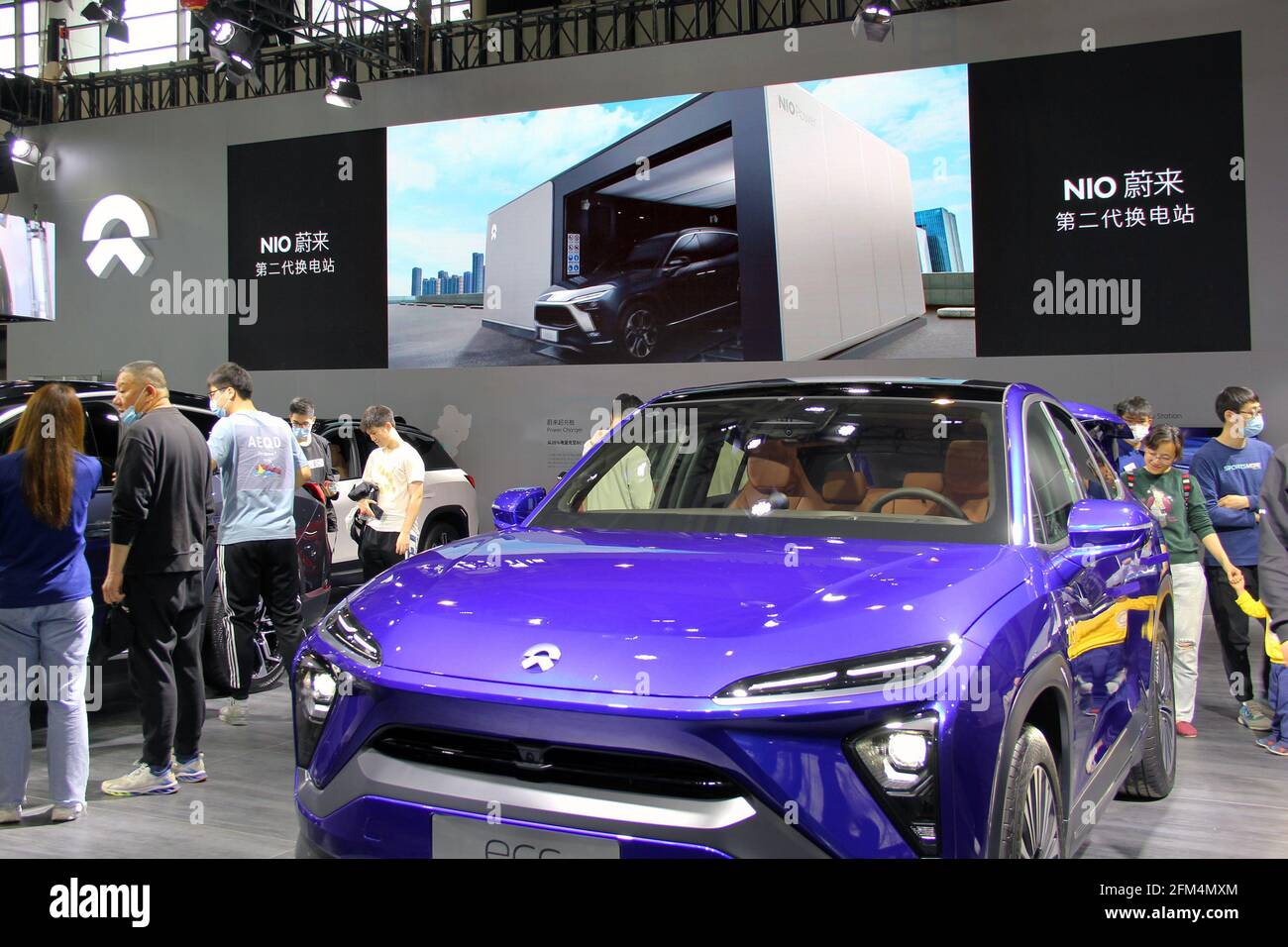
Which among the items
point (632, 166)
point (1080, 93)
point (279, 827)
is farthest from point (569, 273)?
point (279, 827)

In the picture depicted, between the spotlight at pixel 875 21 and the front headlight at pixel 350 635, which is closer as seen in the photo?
the front headlight at pixel 350 635

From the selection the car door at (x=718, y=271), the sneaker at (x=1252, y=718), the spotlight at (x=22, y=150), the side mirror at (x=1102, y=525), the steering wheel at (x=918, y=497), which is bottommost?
the sneaker at (x=1252, y=718)

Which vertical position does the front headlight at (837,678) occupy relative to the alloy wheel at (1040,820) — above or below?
above

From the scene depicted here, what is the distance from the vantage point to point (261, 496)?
5230mm

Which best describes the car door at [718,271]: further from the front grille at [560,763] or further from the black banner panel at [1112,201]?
the front grille at [560,763]

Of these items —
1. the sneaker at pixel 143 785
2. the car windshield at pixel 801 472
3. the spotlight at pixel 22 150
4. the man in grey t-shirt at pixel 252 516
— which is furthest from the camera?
the spotlight at pixel 22 150

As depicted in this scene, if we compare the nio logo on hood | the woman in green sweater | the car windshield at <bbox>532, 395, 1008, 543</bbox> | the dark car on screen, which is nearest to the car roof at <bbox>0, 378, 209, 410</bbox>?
the dark car on screen

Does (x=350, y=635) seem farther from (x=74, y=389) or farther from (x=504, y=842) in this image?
(x=74, y=389)

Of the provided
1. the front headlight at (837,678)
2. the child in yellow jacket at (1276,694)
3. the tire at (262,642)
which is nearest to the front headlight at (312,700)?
the front headlight at (837,678)

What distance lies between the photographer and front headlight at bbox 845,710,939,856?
72.1 inches

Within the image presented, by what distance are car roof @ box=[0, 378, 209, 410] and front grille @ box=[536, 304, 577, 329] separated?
6753 mm

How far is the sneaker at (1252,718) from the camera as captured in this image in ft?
18.2

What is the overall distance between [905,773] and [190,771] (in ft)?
12.1

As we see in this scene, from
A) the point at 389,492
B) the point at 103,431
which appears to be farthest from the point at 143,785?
the point at 389,492
